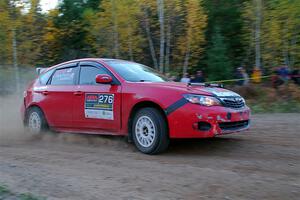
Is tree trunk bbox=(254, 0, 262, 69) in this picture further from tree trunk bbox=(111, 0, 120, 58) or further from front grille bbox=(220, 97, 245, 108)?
front grille bbox=(220, 97, 245, 108)

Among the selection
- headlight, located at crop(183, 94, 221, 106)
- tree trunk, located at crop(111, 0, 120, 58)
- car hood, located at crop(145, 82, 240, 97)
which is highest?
tree trunk, located at crop(111, 0, 120, 58)

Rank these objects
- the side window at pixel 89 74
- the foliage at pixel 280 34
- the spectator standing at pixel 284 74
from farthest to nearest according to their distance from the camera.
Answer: the foliage at pixel 280 34
the spectator standing at pixel 284 74
the side window at pixel 89 74

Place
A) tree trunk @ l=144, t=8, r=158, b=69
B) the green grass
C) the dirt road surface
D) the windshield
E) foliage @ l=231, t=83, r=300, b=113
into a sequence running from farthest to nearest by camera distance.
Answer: tree trunk @ l=144, t=8, r=158, b=69, foliage @ l=231, t=83, r=300, b=113, the windshield, the dirt road surface, the green grass

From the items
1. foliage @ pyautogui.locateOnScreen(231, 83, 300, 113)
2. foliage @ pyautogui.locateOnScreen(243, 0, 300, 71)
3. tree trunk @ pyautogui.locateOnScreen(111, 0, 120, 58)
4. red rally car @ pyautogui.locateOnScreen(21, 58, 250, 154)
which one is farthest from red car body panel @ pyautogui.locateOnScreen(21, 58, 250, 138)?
tree trunk @ pyautogui.locateOnScreen(111, 0, 120, 58)

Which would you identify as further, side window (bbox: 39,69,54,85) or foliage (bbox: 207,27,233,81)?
foliage (bbox: 207,27,233,81)

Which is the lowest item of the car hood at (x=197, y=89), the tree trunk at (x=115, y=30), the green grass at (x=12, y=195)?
the green grass at (x=12, y=195)

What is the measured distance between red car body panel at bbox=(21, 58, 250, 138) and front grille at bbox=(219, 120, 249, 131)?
0.09 ft

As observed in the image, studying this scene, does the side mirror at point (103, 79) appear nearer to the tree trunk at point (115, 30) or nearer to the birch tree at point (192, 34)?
the birch tree at point (192, 34)

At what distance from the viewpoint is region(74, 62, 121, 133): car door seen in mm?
8109

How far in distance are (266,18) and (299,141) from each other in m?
17.6

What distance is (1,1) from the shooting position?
2222 centimetres

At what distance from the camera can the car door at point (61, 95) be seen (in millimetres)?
8977

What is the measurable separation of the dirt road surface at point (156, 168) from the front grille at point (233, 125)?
15.6 inches

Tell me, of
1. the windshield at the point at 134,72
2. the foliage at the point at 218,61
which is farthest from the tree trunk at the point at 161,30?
the windshield at the point at 134,72
